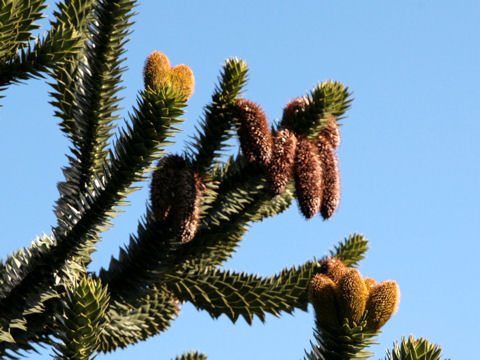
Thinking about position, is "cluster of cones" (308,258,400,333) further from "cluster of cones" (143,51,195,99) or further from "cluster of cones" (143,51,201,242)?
"cluster of cones" (143,51,195,99)

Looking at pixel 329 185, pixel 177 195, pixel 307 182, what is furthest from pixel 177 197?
pixel 329 185

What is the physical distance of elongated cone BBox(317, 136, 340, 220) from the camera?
150 inches

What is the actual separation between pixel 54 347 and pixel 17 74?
4.44 ft

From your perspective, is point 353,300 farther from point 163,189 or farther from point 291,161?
point 163,189

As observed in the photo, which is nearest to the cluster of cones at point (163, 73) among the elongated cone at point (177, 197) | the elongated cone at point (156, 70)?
the elongated cone at point (156, 70)

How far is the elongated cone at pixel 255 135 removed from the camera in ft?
12.1

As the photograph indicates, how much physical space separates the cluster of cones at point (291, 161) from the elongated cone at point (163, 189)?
1.31ft

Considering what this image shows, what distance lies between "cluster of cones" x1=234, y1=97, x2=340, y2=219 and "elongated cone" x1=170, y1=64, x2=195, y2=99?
36 centimetres

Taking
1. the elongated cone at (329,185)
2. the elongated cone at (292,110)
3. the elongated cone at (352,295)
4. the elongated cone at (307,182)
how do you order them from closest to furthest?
the elongated cone at (352,295)
the elongated cone at (307,182)
the elongated cone at (329,185)
the elongated cone at (292,110)

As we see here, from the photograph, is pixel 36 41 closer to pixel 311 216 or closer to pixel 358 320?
pixel 311 216

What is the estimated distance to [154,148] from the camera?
3553 mm

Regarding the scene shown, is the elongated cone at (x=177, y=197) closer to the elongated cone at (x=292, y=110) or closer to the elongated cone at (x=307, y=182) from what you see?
the elongated cone at (x=307, y=182)

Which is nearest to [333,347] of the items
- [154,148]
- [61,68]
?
[154,148]

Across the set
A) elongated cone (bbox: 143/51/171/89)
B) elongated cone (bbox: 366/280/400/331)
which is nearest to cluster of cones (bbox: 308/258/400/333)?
elongated cone (bbox: 366/280/400/331)
